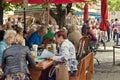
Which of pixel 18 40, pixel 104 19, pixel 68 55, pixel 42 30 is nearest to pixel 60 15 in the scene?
pixel 104 19

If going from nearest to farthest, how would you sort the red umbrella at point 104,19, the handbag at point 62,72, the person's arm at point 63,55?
the handbag at point 62,72
the person's arm at point 63,55
the red umbrella at point 104,19

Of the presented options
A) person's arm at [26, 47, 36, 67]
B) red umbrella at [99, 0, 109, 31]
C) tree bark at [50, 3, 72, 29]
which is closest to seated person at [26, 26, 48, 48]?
red umbrella at [99, 0, 109, 31]

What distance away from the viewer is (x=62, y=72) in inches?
320

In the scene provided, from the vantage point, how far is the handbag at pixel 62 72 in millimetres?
8086

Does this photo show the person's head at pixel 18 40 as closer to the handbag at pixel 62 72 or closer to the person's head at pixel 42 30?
the handbag at pixel 62 72

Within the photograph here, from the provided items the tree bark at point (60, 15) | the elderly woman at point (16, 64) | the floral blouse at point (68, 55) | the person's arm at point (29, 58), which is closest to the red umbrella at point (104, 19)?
the floral blouse at point (68, 55)

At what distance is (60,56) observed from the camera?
8586 millimetres

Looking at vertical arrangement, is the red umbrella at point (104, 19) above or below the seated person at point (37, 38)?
above

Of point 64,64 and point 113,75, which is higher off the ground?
point 64,64

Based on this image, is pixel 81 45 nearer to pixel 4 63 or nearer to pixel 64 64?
pixel 64 64

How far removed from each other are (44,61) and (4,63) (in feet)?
4.38

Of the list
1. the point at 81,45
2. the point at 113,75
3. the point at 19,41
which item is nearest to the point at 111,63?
the point at 113,75

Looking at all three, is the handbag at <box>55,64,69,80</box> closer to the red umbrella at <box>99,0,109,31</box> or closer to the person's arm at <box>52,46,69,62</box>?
the person's arm at <box>52,46,69,62</box>

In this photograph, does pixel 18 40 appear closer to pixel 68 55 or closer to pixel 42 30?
pixel 68 55
